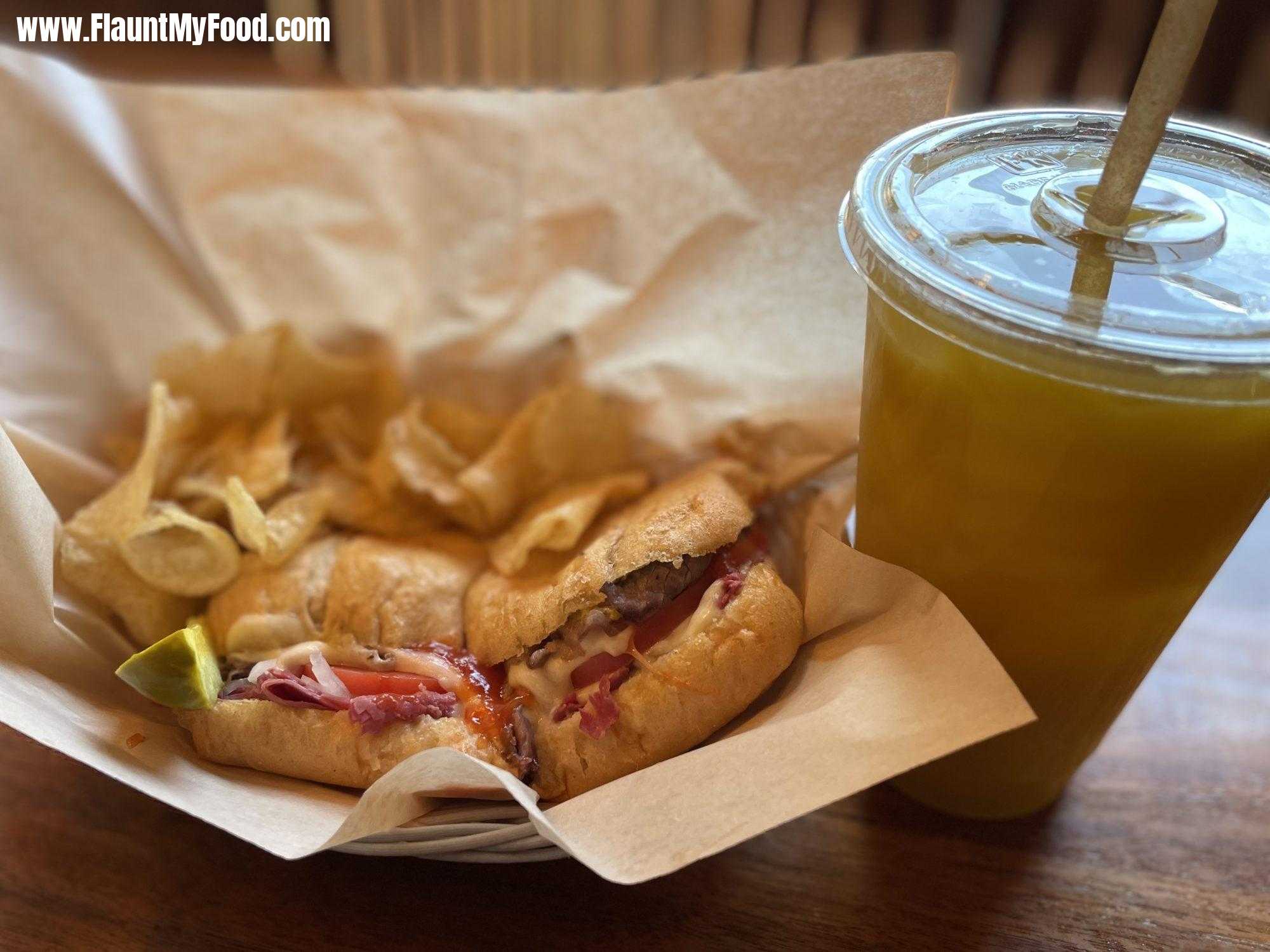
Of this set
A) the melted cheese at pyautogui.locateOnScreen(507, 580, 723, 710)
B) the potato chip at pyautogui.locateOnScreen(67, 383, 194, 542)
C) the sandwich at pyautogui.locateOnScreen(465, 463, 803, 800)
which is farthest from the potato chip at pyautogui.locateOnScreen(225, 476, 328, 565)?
the melted cheese at pyautogui.locateOnScreen(507, 580, 723, 710)

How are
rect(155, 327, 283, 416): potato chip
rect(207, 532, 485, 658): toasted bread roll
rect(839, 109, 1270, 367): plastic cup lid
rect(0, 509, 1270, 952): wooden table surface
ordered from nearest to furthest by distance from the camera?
rect(839, 109, 1270, 367): plastic cup lid → rect(0, 509, 1270, 952): wooden table surface → rect(207, 532, 485, 658): toasted bread roll → rect(155, 327, 283, 416): potato chip

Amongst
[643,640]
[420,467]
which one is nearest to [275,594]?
[420,467]

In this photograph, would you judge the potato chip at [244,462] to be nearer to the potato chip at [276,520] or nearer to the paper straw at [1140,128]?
the potato chip at [276,520]

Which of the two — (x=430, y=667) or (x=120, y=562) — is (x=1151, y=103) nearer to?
(x=430, y=667)

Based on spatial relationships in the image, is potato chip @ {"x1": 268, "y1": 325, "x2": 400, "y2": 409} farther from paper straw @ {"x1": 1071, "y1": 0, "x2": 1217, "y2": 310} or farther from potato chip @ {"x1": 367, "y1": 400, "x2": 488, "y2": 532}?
paper straw @ {"x1": 1071, "y1": 0, "x2": 1217, "y2": 310}

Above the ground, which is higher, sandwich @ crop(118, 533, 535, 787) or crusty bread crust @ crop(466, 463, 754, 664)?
crusty bread crust @ crop(466, 463, 754, 664)

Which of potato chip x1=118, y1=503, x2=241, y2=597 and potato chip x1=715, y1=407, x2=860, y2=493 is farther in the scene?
potato chip x1=715, y1=407, x2=860, y2=493

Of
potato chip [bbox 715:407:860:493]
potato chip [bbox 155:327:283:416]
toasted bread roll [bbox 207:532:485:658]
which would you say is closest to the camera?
toasted bread roll [bbox 207:532:485:658]

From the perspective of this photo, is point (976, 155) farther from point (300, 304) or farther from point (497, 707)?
point (300, 304)

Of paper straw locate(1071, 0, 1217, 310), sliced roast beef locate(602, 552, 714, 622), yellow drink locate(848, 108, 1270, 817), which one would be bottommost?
sliced roast beef locate(602, 552, 714, 622)
